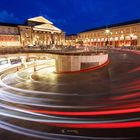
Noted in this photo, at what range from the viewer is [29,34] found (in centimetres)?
8750

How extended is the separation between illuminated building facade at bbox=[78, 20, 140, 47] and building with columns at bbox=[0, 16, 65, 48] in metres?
21.2

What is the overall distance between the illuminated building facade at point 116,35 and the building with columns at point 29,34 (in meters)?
21.2

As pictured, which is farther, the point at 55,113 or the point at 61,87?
the point at 61,87

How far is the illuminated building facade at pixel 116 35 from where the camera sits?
7125cm

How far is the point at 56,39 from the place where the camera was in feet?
342

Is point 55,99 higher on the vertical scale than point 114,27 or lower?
lower

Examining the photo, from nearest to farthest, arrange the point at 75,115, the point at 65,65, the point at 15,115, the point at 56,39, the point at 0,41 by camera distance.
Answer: the point at 75,115 → the point at 15,115 → the point at 65,65 → the point at 0,41 → the point at 56,39

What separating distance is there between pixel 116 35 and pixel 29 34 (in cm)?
4513

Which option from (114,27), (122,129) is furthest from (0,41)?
(122,129)

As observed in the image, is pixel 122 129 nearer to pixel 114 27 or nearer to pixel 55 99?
pixel 55 99

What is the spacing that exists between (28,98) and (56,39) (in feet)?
303

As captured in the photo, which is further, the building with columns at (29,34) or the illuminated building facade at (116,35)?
the building with columns at (29,34)

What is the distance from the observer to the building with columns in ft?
255

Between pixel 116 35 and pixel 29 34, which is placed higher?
pixel 29 34
